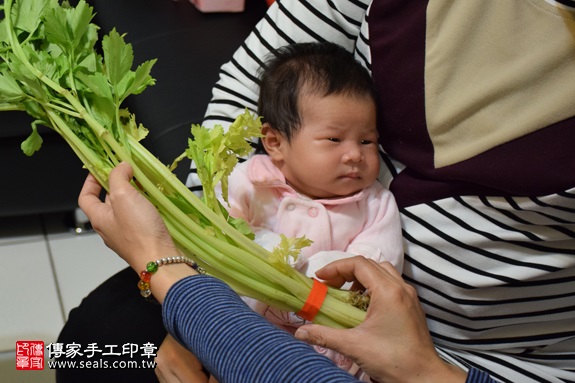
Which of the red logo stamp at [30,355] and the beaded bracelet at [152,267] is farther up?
the beaded bracelet at [152,267]

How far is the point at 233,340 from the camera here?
2.76 feet

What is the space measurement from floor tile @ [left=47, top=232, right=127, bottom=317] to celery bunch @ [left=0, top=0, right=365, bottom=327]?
3.56 feet

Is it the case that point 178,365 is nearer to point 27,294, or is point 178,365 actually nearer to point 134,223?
point 134,223

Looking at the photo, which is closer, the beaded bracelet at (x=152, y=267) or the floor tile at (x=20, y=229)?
the beaded bracelet at (x=152, y=267)

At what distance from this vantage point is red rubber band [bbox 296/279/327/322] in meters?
1.04

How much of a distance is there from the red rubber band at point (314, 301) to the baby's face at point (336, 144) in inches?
8.1

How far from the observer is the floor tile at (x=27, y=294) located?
196 cm

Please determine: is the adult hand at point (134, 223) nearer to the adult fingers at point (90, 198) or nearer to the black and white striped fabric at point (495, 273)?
the adult fingers at point (90, 198)

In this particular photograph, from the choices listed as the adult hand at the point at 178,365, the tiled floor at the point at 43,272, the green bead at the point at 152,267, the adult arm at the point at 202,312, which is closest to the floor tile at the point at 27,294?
the tiled floor at the point at 43,272

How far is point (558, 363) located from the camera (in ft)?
3.84

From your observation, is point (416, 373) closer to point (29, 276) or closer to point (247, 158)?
point (247, 158)

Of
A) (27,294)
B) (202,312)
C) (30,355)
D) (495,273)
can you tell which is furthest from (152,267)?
(27,294)

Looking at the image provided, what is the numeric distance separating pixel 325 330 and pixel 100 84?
0.46 meters

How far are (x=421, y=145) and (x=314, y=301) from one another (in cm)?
30
